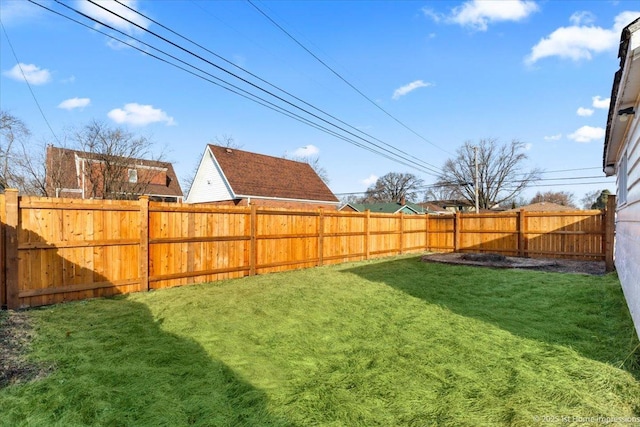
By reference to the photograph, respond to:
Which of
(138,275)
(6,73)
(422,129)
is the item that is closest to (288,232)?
(138,275)

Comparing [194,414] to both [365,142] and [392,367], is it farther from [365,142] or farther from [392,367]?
[365,142]

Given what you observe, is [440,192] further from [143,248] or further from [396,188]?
[143,248]

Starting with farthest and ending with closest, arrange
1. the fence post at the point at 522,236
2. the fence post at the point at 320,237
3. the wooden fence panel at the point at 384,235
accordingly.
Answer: the wooden fence panel at the point at 384,235
the fence post at the point at 522,236
the fence post at the point at 320,237

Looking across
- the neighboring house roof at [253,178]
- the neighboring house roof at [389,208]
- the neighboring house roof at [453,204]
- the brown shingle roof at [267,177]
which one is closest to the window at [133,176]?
the neighboring house roof at [253,178]

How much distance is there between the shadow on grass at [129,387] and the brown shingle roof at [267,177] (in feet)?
49.2

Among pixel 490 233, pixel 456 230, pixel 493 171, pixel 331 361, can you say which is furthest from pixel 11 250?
pixel 493 171

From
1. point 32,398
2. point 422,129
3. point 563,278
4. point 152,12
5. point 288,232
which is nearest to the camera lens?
point 32,398

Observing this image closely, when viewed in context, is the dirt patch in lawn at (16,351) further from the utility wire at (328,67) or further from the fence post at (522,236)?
the fence post at (522,236)

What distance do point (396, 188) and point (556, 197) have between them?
97.0 feet

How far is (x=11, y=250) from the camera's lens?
479 cm

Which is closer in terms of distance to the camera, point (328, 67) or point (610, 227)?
point (610, 227)

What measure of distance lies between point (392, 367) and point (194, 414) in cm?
165

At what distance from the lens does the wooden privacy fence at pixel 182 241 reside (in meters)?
5.00

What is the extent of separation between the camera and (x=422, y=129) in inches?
909
